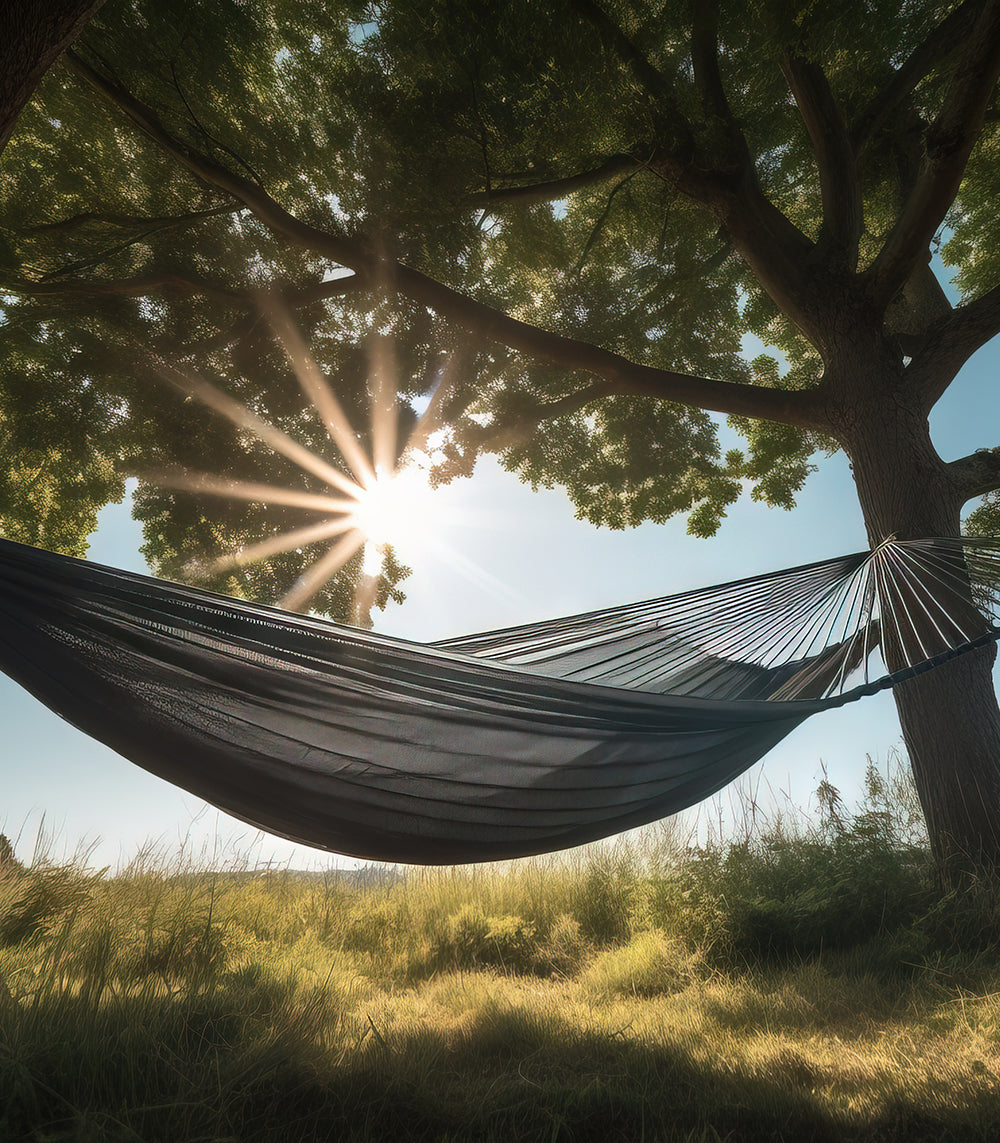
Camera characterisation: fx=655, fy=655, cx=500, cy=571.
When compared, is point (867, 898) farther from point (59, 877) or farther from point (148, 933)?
point (59, 877)

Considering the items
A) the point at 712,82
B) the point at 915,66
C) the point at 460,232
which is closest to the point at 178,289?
the point at 460,232

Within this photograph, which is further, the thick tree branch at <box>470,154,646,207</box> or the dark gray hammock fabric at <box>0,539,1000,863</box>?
the thick tree branch at <box>470,154,646,207</box>

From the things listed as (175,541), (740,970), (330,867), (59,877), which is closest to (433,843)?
(740,970)

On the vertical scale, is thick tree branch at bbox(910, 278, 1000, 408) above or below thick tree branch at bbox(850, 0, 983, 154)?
below

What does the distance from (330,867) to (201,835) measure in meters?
0.70

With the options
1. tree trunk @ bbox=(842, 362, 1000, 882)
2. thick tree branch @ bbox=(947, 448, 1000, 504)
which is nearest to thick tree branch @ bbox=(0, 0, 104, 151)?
tree trunk @ bbox=(842, 362, 1000, 882)

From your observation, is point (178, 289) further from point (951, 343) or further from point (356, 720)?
point (951, 343)

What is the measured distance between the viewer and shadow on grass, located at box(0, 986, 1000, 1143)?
1224 millimetres

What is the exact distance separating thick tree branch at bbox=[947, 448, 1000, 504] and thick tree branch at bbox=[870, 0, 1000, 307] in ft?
2.63

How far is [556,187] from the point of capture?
3.45 m

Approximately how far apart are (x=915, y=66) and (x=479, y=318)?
2501 mm

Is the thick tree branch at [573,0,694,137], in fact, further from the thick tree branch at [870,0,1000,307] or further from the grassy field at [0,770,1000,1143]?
the grassy field at [0,770,1000,1143]

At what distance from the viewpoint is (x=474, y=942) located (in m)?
2.90

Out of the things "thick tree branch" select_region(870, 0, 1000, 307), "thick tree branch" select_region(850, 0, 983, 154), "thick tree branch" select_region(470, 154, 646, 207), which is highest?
"thick tree branch" select_region(850, 0, 983, 154)
